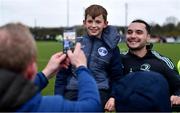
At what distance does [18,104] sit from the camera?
7.74 ft

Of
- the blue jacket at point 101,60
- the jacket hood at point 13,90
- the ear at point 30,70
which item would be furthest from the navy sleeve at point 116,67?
the jacket hood at point 13,90

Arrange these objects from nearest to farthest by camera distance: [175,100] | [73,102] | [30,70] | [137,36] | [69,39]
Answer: [30,70], [73,102], [69,39], [175,100], [137,36]

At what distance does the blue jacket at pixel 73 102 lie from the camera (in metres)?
2.48

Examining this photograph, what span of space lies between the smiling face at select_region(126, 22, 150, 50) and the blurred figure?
8.33 feet

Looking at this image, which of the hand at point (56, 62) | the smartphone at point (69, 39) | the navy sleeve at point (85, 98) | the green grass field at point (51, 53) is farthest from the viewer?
the green grass field at point (51, 53)

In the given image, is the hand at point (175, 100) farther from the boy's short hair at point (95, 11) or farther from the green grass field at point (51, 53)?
the green grass field at point (51, 53)

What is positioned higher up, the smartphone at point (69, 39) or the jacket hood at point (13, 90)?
the smartphone at point (69, 39)

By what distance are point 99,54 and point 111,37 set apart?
0.68 ft

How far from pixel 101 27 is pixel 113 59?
0.34 meters

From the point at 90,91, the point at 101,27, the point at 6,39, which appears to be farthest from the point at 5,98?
the point at 101,27

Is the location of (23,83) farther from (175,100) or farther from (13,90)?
(175,100)

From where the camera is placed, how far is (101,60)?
499 centimetres

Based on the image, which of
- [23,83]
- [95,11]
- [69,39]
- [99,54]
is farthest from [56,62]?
[95,11]

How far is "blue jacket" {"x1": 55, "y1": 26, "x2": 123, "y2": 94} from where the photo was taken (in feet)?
16.3
